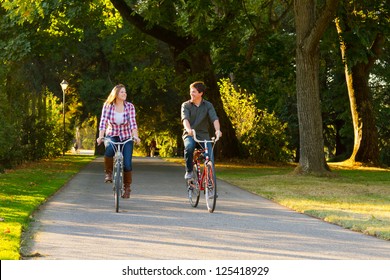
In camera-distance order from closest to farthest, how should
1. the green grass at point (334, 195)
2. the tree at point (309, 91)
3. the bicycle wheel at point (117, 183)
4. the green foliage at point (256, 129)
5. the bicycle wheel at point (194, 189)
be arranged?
the green grass at point (334, 195)
the bicycle wheel at point (117, 183)
the bicycle wheel at point (194, 189)
the tree at point (309, 91)
the green foliage at point (256, 129)

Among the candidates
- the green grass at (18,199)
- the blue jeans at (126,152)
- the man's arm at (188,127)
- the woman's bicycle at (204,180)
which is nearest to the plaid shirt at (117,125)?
the blue jeans at (126,152)

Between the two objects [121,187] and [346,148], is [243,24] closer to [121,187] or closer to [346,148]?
[121,187]

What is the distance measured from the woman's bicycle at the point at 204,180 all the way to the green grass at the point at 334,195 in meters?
1.63

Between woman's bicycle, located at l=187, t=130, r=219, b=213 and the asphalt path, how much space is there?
23cm

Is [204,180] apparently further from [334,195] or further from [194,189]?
[334,195]

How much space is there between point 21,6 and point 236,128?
14.4m

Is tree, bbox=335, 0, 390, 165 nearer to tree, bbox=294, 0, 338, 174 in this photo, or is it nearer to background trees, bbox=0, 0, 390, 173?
background trees, bbox=0, 0, 390, 173

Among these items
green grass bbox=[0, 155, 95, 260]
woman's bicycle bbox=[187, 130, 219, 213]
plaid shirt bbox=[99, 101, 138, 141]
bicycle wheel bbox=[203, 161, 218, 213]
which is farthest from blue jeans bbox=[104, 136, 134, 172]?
green grass bbox=[0, 155, 95, 260]

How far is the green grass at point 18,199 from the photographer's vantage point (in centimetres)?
866

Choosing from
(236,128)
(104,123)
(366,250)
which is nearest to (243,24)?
(236,128)

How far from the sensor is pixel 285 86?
31672 mm

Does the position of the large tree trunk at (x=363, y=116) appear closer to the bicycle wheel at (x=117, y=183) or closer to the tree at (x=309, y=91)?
the tree at (x=309, y=91)

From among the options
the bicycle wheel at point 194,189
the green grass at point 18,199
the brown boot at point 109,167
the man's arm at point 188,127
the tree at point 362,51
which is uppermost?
the tree at point 362,51

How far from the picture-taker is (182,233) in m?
9.71
